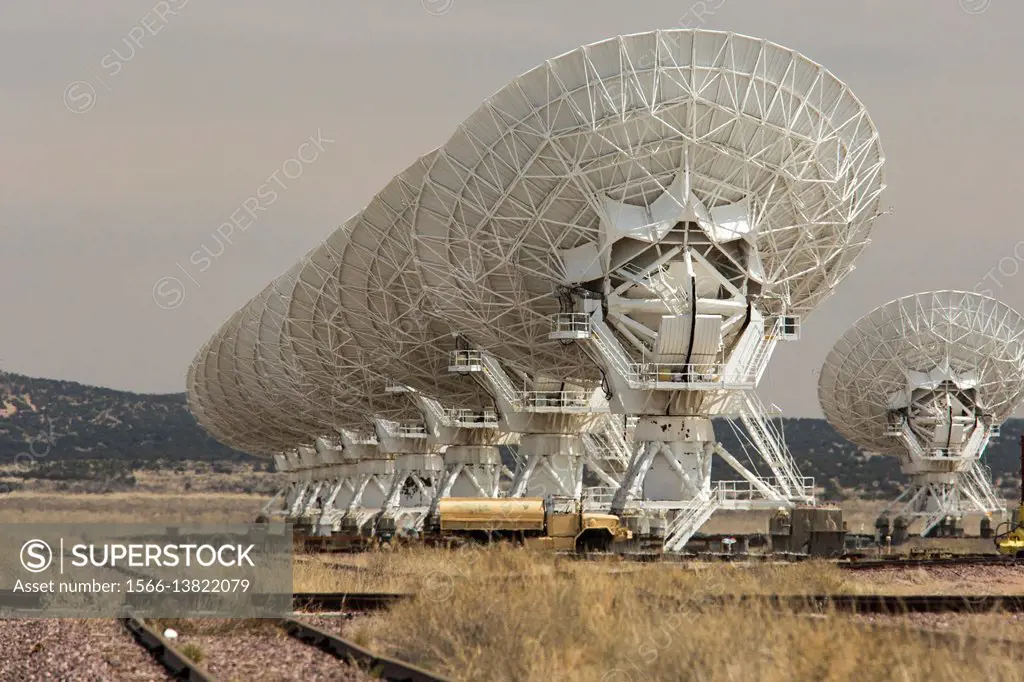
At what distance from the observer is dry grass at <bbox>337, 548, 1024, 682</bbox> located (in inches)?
401

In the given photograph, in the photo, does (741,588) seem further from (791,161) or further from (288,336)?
(288,336)

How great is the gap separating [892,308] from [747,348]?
28.7 meters

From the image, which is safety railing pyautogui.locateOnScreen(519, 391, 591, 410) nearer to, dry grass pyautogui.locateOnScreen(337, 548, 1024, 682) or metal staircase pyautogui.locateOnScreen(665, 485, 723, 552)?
metal staircase pyautogui.locateOnScreen(665, 485, 723, 552)

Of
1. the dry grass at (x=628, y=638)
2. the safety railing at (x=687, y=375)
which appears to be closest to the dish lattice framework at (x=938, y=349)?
the safety railing at (x=687, y=375)

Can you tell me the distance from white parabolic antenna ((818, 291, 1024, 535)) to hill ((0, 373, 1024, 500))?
55916 mm

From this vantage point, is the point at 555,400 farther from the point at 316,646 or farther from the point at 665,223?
the point at 316,646

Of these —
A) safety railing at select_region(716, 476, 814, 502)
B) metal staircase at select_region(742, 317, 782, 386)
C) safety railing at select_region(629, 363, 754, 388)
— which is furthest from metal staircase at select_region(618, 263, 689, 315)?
safety railing at select_region(716, 476, 814, 502)

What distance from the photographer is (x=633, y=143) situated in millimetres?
36625

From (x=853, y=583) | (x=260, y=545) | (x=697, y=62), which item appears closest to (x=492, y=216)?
(x=697, y=62)

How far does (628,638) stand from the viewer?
40.5 feet

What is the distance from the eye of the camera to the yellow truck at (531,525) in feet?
114

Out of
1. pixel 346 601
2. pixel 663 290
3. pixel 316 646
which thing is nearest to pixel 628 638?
pixel 316 646

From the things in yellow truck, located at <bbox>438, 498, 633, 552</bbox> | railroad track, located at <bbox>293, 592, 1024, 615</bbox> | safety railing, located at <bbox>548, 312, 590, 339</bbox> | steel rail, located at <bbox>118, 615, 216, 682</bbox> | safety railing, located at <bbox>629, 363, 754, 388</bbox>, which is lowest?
steel rail, located at <bbox>118, 615, 216, 682</bbox>

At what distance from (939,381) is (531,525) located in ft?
111
